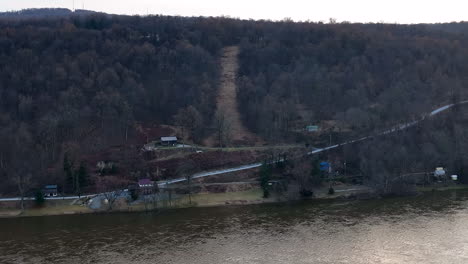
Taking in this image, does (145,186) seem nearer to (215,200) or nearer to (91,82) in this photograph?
(215,200)

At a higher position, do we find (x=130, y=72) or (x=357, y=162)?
(x=130, y=72)

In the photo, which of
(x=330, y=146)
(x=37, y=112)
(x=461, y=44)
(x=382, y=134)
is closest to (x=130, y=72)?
(x=37, y=112)

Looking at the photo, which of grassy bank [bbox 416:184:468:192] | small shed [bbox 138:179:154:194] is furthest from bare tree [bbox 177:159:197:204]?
grassy bank [bbox 416:184:468:192]

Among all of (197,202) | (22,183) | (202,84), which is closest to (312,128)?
(202,84)

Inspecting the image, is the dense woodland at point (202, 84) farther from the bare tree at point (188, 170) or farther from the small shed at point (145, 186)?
the bare tree at point (188, 170)

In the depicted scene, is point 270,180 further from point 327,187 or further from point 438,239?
point 438,239

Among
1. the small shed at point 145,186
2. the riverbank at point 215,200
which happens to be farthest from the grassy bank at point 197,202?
the small shed at point 145,186
